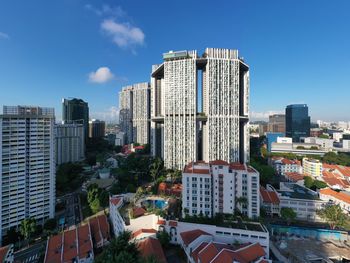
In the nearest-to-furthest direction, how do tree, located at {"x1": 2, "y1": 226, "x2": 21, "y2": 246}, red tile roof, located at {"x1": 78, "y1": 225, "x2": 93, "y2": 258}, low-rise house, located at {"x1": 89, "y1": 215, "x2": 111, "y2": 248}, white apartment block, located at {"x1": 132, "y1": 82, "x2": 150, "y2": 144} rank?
red tile roof, located at {"x1": 78, "y1": 225, "x2": 93, "y2": 258}
low-rise house, located at {"x1": 89, "y1": 215, "x2": 111, "y2": 248}
tree, located at {"x1": 2, "y1": 226, "x2": 21, "y2": 246}
white apartment block, located at {"x1": 132, "y1": 82, "x2": 150, "y2": 144}

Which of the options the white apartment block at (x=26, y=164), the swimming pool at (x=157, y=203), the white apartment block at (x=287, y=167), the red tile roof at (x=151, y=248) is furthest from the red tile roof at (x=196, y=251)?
the white apartment block at (x=287, y=167)

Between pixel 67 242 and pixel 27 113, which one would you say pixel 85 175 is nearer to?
pixel 27 113

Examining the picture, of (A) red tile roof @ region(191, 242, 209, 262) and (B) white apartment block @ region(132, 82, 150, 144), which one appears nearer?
(A) red tile roof @ region(191, 242, 209, 262)

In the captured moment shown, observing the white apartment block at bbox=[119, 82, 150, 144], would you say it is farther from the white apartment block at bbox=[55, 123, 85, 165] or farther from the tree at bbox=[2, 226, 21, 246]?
the tree at bbox=[2, 226, 21, 246]

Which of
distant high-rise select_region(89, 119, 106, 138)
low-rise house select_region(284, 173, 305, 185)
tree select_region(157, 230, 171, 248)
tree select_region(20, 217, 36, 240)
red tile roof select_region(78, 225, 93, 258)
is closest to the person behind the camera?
red tile roof select_region(78, 225, 93, 258)

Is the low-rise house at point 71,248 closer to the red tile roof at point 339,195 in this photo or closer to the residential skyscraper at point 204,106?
the residential skyscraper at point 204,106

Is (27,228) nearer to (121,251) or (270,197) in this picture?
(121,251)

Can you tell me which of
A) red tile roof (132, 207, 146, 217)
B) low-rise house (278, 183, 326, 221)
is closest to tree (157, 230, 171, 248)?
red tile roof (132, 207, 146, 217)

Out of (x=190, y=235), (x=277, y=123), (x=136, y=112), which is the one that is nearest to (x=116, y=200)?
(x=190, y=235)
